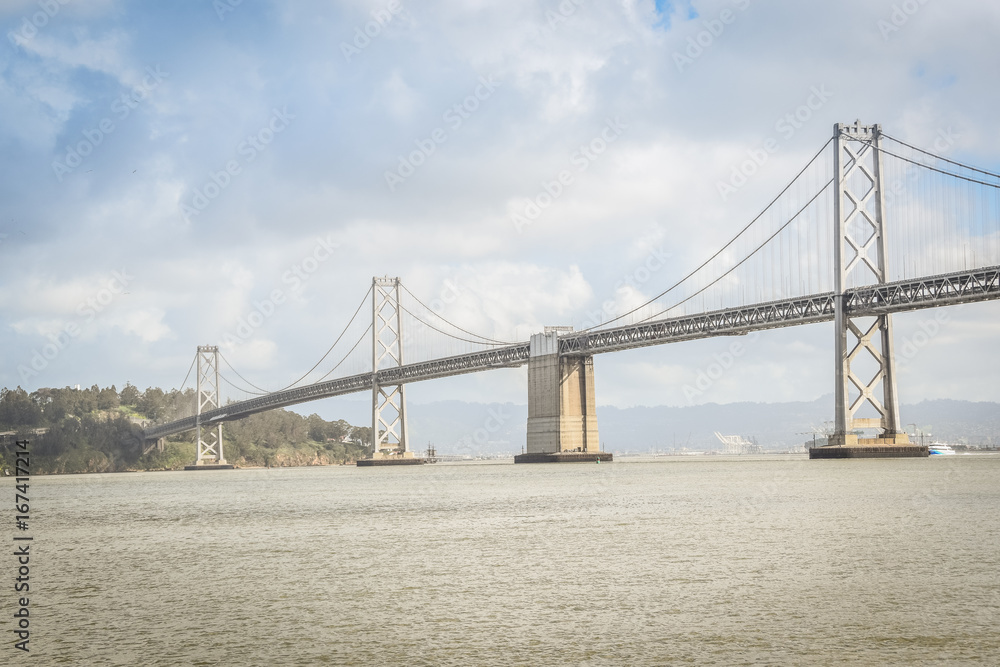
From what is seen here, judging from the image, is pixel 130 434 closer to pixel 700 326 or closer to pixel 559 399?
pixel 559 399

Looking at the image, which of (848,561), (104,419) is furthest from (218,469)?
(848,561)

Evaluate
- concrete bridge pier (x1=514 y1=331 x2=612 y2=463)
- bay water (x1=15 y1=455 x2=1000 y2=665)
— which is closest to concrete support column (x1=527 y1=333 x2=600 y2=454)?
concrete bridge pier (x1=514 y1=331 x2=612 y2=463)

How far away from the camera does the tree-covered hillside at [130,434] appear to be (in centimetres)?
9712

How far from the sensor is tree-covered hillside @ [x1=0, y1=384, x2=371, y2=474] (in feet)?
319

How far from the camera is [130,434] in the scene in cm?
10656

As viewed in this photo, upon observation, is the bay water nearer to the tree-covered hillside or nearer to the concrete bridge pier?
the concrete bridge pier

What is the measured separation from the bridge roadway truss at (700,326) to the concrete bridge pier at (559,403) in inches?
48.7

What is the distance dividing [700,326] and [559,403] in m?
13.2

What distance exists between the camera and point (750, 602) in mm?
8609

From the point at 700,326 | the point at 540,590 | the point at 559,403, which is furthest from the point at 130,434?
the point at 540,590

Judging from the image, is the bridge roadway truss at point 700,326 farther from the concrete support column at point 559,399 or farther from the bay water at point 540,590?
the bay water at point 540,590

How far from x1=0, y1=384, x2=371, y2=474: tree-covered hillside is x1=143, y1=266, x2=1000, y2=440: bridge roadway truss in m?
17.9

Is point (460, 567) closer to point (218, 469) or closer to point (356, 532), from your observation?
point (356, 532)

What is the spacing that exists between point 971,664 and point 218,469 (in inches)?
3903
